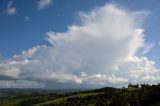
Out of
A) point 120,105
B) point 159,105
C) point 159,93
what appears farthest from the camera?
point 120,105

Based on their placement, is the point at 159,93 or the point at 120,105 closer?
the point at 159,93

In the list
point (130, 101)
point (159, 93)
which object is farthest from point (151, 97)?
point (130, 101)

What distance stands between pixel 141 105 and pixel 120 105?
18.4 meters

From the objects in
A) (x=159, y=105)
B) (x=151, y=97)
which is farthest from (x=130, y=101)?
(x=159, y=105)

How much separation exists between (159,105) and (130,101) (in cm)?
4721

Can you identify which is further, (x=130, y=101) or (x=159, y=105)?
(x=130, y=101)

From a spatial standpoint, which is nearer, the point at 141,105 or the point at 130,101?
the point at 141,105

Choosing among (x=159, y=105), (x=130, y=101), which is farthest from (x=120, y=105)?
(x=159, y=105)

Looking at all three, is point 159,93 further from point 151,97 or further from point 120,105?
point 120,105

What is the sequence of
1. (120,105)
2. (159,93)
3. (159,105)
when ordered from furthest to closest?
1. (120,105)
2. (159,93)
3. (159,105)

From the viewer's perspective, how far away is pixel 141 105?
182125 millimetres

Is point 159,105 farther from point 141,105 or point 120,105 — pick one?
point 120,105

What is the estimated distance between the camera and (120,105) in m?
196

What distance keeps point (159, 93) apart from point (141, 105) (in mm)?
15384
